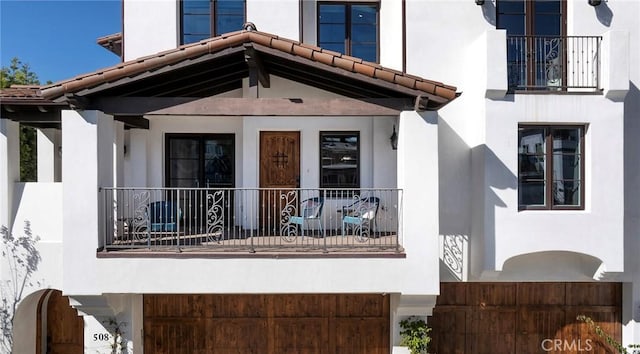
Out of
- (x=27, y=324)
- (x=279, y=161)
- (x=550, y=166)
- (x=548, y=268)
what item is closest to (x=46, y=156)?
(x=27, y=324)

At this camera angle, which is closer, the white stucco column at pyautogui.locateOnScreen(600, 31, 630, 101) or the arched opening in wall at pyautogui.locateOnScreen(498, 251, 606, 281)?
the white stucco column at pyautogui.locateOnScreen(600, 31, 630, 101)

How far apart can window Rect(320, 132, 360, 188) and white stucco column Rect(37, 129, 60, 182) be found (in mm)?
6832

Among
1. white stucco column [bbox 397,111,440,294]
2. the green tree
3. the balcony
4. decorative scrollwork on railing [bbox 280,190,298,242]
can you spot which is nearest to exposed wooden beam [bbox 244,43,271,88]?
the balcony

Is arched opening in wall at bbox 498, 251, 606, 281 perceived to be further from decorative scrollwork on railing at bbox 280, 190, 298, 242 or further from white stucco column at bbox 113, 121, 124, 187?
white stucco column at bbox 113, 121, 124, 187

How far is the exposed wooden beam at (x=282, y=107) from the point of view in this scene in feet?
22.2

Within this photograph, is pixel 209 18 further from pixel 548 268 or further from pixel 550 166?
pixel 548 268

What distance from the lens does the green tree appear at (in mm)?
17734

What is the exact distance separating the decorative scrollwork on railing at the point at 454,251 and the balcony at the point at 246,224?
121 centimetres

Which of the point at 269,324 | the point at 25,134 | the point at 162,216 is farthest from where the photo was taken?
the point at 25,134

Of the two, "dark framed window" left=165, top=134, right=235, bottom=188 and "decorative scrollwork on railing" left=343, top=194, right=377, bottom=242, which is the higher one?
"dark framed window" left=165, top=134, right=235, bottom=188

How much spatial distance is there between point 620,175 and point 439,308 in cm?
466

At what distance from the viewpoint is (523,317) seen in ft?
29.0

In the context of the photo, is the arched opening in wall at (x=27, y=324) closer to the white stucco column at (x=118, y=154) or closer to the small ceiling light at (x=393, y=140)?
the white stucco column at (x=118, y=154)

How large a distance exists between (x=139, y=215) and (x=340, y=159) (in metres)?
4.63
